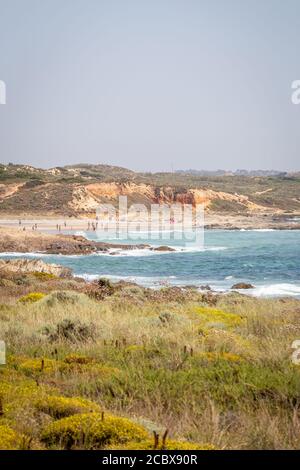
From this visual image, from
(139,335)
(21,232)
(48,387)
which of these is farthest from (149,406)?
(21,232)

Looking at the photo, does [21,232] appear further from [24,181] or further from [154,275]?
[24,181]

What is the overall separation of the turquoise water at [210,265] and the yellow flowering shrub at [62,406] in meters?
22.1

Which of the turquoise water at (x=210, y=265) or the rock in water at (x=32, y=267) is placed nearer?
the rock in water at (x=32, y=267)

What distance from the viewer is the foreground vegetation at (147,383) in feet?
16.4

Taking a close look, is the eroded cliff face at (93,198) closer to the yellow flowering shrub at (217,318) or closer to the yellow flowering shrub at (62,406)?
the yellow flowering shrub at (217,318)

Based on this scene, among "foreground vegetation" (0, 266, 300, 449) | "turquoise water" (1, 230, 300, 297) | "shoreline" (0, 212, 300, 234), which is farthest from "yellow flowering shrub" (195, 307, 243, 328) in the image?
"shoreline" (0, 212, 300, 234)

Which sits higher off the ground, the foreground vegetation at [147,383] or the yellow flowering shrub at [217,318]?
the foreground vegetation at [147,383]

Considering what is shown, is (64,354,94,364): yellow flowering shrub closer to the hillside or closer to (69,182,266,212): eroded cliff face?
the hillside

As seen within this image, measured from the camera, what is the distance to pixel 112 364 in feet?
24.8

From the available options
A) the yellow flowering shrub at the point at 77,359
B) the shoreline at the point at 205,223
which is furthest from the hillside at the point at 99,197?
the yellow flowering shrub at the point at 77,359

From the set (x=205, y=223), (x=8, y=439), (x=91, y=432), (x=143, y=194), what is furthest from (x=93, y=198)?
(x=8, y=439)

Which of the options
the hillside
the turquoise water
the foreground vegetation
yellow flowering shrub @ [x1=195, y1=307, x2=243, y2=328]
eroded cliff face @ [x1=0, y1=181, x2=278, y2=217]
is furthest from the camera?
the hillside

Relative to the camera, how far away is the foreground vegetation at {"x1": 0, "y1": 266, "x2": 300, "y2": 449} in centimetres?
500

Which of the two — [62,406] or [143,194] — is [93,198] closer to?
[143,194]
